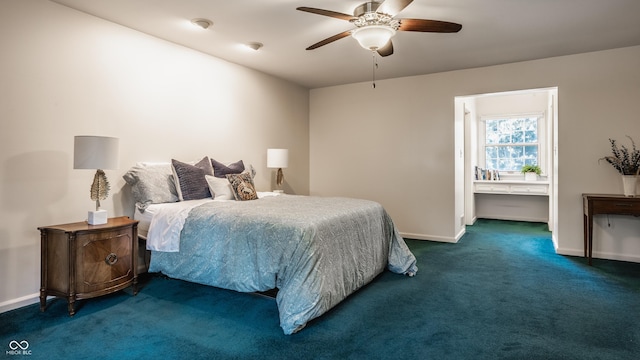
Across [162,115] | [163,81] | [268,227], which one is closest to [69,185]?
[162,115]

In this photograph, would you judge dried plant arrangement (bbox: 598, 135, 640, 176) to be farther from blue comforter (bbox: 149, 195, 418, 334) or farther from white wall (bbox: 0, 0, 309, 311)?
white wall (bbox: 0, 0, 309, 311)

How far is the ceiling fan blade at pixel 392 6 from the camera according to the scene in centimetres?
235

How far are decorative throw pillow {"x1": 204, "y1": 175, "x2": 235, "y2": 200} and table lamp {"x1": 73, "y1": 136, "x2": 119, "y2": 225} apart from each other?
99cm

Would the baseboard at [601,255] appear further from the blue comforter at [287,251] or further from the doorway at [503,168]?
the blue comforter at [287,251]

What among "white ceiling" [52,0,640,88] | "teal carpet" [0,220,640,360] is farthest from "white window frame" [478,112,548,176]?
"teal carpet" [0,220,640,360]

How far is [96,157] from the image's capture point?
8.81ft

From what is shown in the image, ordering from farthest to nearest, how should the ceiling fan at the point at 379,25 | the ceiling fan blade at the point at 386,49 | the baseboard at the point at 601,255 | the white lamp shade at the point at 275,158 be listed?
the white lamp shade at the point at 275,158, the baseboard at the point at 601,255, the ceiling fan blade at the point at 386,49, the ceiling fan at the point at 379,25

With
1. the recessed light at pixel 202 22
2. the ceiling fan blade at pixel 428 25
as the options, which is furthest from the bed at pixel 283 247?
the recessed light at pixel 202 22

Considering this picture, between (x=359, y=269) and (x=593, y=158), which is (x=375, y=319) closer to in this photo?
(x=359, y=269)

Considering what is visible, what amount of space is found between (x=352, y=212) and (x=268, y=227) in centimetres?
81

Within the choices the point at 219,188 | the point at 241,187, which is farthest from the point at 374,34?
the point at 219,188

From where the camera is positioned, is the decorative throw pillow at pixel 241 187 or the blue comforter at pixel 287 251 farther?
the decorative throw pillow at pixel 241 187

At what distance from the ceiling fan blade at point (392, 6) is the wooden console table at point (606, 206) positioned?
3.10m

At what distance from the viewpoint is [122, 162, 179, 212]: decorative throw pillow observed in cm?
329
